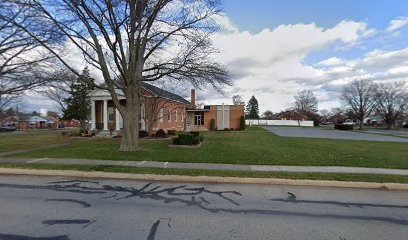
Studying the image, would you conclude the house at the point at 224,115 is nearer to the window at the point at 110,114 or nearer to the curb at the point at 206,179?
the window at the point at 110,114

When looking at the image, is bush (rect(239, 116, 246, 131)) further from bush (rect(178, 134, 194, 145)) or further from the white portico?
bush (rect(178, 134, 194, 145))

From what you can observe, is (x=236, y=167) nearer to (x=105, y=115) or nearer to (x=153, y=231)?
(x=153, y=231)

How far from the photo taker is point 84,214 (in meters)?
4.83

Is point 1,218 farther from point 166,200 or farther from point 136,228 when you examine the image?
point 166,200

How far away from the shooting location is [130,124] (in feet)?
44.9

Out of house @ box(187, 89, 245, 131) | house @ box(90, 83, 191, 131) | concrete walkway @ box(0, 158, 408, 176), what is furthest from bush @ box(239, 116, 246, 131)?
concrete walkway @ box(0, 158, 408, 176)

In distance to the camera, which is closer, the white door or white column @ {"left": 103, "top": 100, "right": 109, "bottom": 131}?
white column @ {"left": 103, "top": 100, "right": 109, "bottom": 131}

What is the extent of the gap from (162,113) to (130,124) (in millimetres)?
17402

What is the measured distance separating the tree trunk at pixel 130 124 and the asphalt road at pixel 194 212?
20.8 ft

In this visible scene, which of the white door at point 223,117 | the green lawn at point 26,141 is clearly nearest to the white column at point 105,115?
the green lawn at point 26,141

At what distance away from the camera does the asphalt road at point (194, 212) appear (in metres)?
4.05

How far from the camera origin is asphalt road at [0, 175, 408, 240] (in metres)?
4.05

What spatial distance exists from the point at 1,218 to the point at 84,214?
1.40 metres

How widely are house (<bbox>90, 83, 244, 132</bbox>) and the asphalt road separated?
16.6 metres
